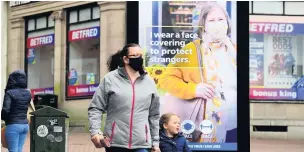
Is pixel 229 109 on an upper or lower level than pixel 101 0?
lower

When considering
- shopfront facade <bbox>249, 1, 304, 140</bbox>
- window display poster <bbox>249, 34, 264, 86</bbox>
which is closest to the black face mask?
shopfront facade <bbox>249, 1, 304, 140</bbox>

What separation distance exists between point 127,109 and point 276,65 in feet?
54.1

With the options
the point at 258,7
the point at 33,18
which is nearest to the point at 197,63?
the point at 258,7

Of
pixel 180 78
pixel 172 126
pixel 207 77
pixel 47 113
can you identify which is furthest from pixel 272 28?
pixel 172 126

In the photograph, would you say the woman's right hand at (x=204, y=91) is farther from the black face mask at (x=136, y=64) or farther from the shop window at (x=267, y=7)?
the shop window at (x=267, y=7)

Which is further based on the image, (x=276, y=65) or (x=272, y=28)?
(x=276, y=65)

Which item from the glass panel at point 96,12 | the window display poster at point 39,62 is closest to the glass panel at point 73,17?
the glass panel at point 96,12

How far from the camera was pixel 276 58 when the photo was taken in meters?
21.6

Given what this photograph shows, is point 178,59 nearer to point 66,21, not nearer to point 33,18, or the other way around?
point 66,21

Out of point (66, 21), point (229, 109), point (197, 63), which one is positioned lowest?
point (229, 109)

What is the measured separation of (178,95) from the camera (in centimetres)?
896

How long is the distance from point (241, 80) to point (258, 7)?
12.7 m

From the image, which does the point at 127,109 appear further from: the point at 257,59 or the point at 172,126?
the point at 257,59

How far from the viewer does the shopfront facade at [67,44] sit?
22297 mm
